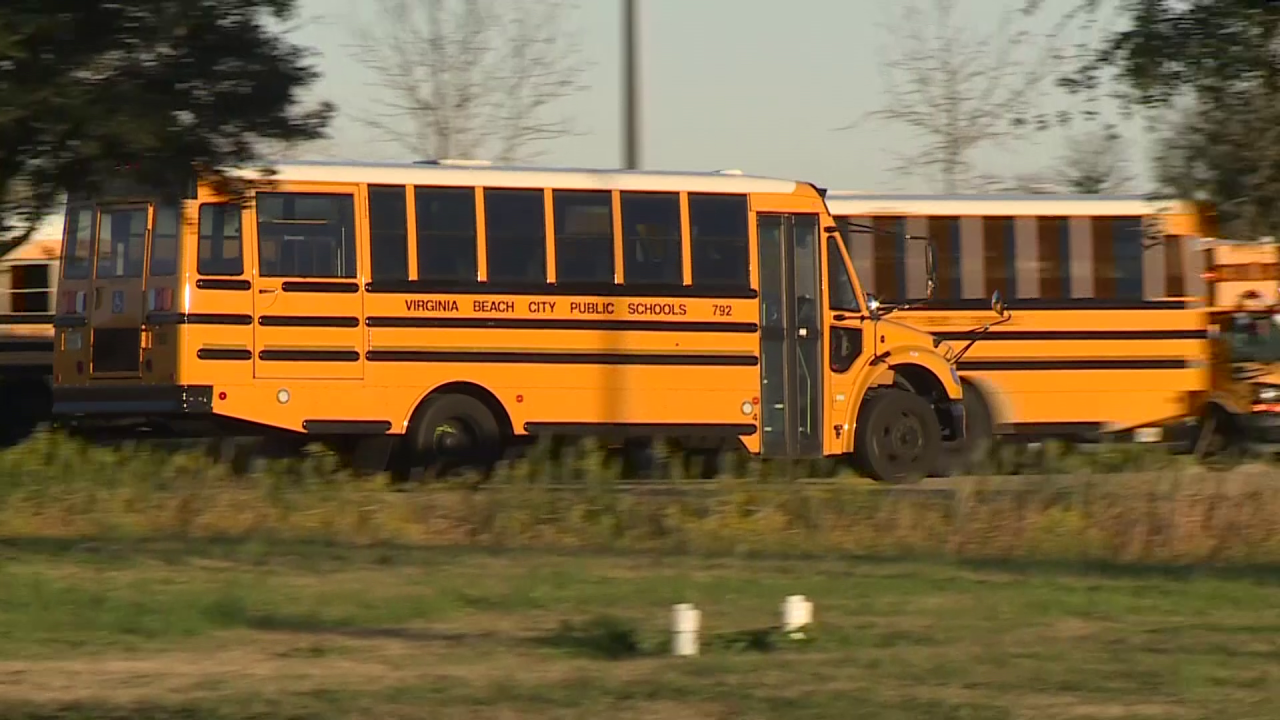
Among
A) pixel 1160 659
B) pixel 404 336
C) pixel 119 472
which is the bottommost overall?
pixel 1160 659

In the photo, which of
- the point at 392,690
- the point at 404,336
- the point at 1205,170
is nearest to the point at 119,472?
the point at 404,336

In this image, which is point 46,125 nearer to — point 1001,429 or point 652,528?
point 652,528

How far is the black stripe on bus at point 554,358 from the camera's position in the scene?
17.9 m

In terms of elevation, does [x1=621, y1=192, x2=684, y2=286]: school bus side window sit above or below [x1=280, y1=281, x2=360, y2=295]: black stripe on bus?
above

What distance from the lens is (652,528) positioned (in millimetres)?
13250

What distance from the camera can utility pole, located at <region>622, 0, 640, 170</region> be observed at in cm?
1806

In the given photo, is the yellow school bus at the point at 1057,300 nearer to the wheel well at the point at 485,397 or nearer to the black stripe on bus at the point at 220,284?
the wheel well at the point at 485,397

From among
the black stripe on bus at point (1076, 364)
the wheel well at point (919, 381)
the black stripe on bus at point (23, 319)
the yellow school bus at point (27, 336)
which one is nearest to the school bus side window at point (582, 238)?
the wheel well at point (919, 381)

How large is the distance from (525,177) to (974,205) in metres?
6.15

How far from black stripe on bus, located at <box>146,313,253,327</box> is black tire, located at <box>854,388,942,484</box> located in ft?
20.6

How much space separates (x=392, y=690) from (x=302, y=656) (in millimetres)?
1058

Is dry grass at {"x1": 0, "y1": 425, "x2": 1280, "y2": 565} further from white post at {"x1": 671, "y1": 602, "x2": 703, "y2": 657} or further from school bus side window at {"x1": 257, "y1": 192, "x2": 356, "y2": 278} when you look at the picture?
white post at {"x1": 671, "y1": 602, "x2": 703, "y2": 657}

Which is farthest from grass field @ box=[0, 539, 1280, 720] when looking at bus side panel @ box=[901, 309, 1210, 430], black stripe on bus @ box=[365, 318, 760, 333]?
bus side panel @ box=[901, 309, 1210, 430]

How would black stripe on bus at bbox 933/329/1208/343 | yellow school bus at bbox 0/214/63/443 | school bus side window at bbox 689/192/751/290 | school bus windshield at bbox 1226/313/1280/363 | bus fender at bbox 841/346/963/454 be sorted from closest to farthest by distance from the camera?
school bus side window at bbox 689/192/751/290
bus fender at bbox 841/346/963/454
black stripe on bus at bbox 933/329/1208/343
school bus windshield at bbox 1226/313/1280/363
yellow school bus at bbox 0/214/63/443
